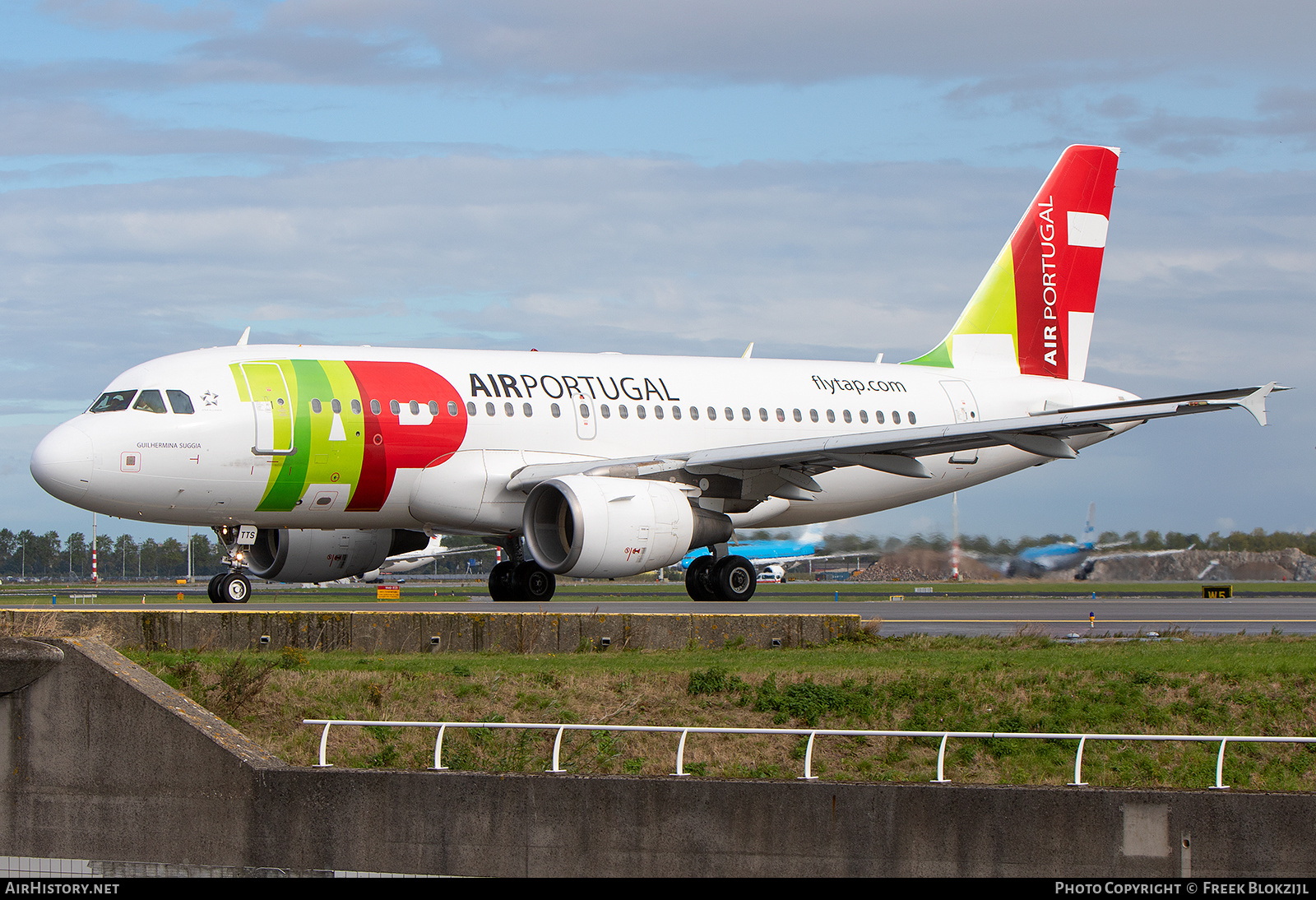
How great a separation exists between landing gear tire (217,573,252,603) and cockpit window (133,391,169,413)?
12.5 feet

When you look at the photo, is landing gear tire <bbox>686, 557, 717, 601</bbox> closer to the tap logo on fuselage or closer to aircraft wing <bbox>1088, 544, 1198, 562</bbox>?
the tap logo on fuselage

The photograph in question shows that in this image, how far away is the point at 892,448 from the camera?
24141 mm

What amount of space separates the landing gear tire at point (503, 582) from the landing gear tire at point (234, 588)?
4.45 metres

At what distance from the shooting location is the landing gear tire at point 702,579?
25.7m

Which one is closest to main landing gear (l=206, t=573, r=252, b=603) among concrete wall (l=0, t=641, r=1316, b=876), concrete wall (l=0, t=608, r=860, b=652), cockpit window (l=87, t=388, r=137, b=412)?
cockpit window (l=87, t=388, r=137, b=412)

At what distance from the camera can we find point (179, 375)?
22688 millimetres

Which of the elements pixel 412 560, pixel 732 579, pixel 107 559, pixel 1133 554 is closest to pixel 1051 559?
pixel 1133 554

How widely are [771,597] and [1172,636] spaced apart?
16857 millimetres

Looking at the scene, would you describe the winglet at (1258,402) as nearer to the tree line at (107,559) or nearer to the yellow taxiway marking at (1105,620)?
the yellow taxiway marking at (1105,620)

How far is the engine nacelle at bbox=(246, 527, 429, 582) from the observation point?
86.2ft

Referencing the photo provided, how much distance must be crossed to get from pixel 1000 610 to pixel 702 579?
5792mm

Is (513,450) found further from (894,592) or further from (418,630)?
(894,592)
